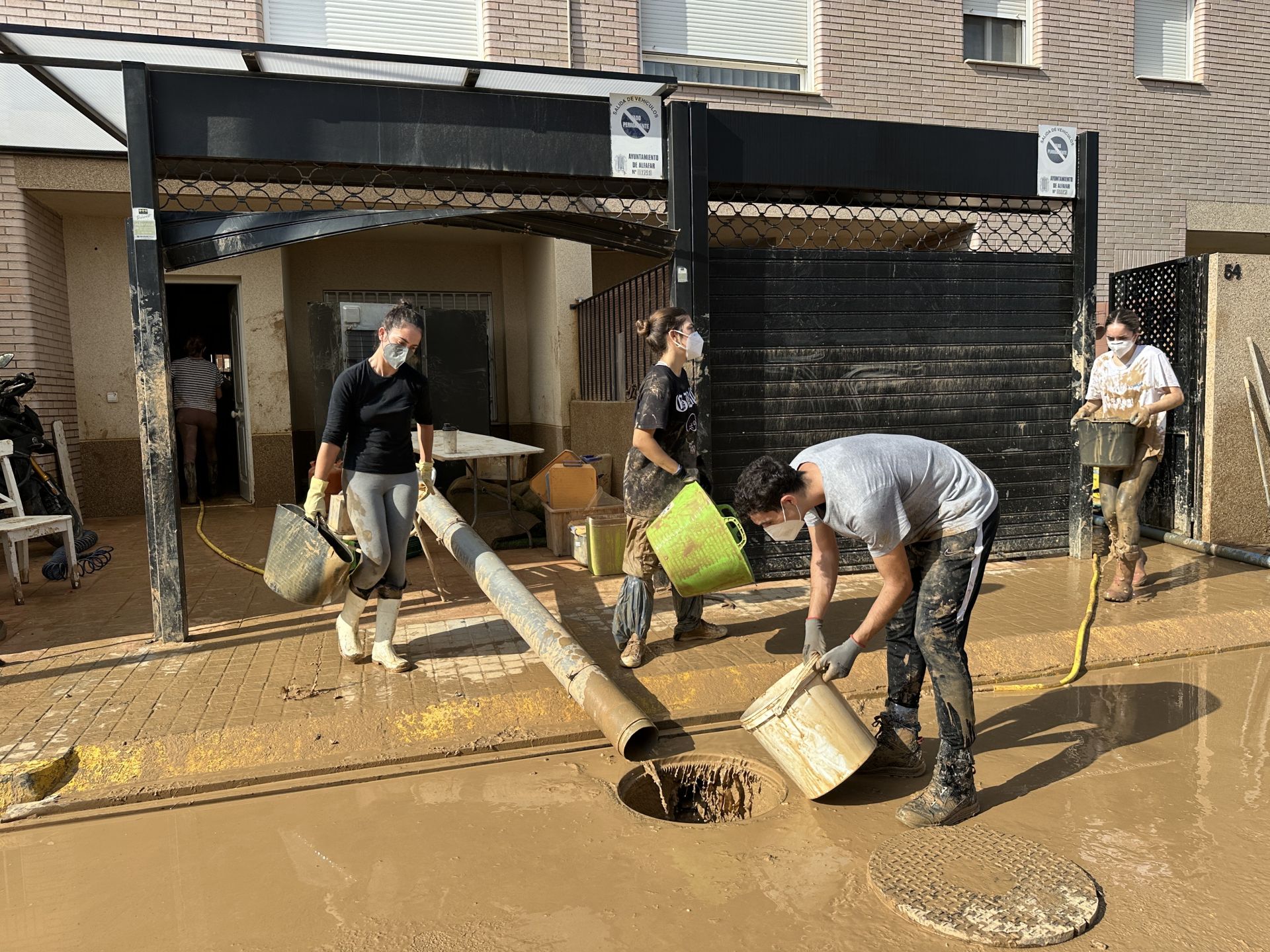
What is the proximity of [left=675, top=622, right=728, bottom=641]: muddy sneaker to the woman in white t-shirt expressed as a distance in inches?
109

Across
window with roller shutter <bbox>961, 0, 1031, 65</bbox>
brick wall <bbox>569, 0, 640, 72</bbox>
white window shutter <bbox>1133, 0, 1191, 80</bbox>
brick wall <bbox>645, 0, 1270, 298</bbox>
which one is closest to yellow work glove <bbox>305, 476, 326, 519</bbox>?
brick wall <bbox>569, 0, 640, 72</bbox>

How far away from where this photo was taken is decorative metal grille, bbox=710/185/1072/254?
→ 24.0ft

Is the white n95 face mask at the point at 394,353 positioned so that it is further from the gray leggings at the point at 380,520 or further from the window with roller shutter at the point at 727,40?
the window with roller shutter at the point at 727,40

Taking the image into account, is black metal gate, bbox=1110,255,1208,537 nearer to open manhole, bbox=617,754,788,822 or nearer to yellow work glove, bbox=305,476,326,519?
open manhole, bbox=617,754,788,822

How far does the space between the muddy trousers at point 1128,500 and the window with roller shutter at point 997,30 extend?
7.90 m

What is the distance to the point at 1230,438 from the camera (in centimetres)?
784

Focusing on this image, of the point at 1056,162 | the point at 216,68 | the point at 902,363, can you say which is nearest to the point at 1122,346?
the point at 902,363

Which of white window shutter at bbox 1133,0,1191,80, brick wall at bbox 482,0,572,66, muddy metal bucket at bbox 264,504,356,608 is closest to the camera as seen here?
muddy metal bucket at bbox 264,504,356,608

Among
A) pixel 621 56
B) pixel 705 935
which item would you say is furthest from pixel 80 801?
pixel 621 56

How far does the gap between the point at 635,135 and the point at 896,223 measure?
5856 millimetres

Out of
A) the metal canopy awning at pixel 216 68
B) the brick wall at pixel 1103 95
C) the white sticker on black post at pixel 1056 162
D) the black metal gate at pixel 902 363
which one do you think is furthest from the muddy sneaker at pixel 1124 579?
the brick wall at pixel 1103 95

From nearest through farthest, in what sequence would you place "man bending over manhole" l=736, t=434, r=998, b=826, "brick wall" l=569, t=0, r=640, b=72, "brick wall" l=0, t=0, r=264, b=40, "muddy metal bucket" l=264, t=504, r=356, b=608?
"man bending over manhole" l=736, t=434, r=998, b=826 → "muddy metal bucket" l=264, t=504, r=356, b=608 → "brick wall" l=0, t=0, r=264, b=40 → "brick wall" l=569, t=0, r=640, b=72

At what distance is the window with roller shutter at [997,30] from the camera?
1205 cm

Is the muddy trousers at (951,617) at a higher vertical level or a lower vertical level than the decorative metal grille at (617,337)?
lower
